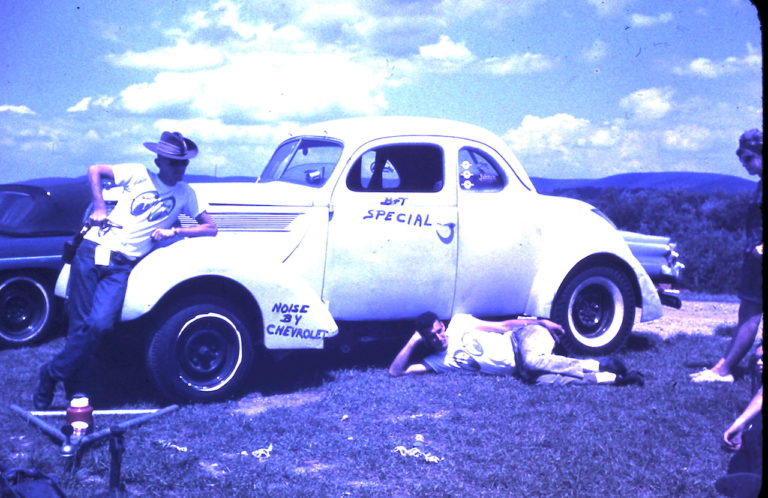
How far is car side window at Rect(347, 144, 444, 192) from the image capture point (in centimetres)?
679

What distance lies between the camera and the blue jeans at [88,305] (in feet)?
17.5

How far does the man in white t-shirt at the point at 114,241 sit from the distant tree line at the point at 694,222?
34.1ft

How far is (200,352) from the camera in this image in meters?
5.75

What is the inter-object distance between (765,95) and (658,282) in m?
5.12

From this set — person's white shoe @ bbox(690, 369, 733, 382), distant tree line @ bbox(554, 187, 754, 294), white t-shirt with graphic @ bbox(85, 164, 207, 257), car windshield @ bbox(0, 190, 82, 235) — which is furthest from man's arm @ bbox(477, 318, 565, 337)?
distant tree line @ bbox(554, 187, 754, 294)

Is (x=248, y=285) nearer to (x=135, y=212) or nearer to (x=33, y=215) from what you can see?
(x=135, y=212)

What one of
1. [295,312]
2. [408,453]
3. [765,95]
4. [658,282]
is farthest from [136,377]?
[658,282]

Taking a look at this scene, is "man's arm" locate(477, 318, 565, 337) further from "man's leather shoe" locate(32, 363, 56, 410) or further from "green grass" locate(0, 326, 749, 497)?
"man's leather shoe" locate(32, 363, 56, 410)

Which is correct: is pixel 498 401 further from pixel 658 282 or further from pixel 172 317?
pixel 658 282

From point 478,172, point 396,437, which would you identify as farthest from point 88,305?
point 478,172

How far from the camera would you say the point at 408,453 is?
4742mm

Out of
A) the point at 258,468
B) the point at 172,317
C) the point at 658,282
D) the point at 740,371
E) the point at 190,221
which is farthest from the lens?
the point at 658,282

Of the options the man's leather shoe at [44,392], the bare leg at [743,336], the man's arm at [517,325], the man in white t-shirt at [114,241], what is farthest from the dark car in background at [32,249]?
the bare leg at [743,336]

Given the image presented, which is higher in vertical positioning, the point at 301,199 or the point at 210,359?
the point at 301,199
